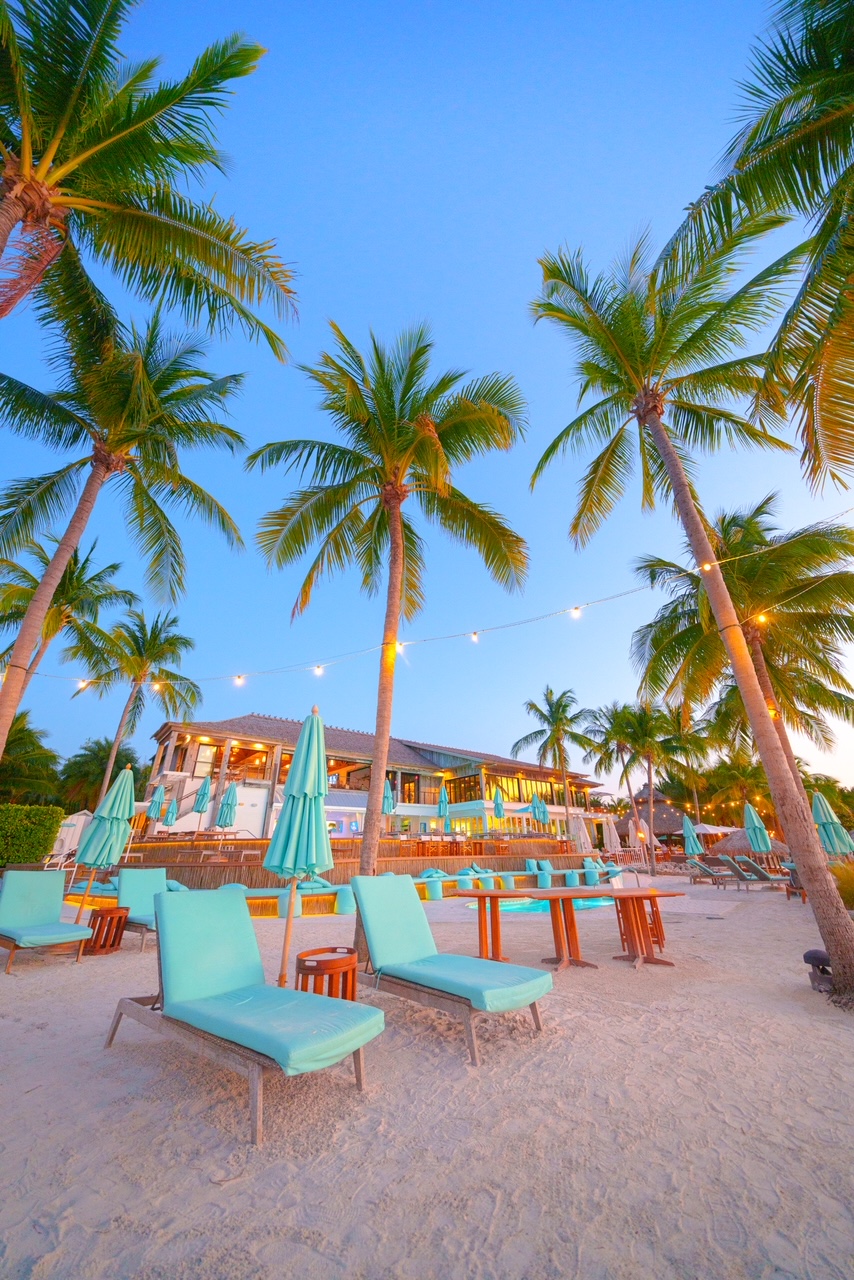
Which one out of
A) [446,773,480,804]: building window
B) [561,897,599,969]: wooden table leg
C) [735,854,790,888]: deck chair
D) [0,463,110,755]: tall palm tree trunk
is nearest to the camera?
[561,897,599,969]: wooden table leg

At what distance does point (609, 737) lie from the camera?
91.7 ft

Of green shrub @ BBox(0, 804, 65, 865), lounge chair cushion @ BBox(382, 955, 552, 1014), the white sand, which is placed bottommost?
the white sand

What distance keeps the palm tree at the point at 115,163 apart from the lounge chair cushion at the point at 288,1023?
19.4ft

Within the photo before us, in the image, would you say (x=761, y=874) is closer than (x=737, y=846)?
Yes

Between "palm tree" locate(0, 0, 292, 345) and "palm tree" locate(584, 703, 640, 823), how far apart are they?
25618 mm

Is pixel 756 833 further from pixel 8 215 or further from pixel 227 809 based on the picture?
pixel 8 215

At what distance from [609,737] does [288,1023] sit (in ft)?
90.8

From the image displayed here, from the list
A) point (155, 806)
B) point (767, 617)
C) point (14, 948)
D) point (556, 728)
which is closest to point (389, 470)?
point (14, 948)

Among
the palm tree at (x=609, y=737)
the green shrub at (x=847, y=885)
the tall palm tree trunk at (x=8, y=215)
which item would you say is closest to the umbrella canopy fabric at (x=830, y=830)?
the green shrub at (x=847, y=885)

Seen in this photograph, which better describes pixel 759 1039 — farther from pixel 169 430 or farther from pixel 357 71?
pixel 357 71

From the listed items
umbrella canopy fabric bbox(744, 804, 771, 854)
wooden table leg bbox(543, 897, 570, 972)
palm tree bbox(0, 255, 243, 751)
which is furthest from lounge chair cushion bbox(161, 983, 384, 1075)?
umbrella canopy fabric bbox(744, 804, 771, 854)

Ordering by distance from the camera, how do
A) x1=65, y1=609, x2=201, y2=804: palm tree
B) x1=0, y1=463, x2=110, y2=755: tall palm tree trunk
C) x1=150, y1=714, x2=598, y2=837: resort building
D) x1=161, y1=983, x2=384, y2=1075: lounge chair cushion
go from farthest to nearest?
x1=150, y1=714, x2=598, y2=837: resort building < x1=65, y1=609, x2=201, y2=804: palm tree < x1=0, y1=463, x2=110, y2=755: tall palm tree trunk < x1=161, y1=983, x2=384, y2=1075: lounge chair cushion

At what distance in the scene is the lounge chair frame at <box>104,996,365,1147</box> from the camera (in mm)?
2488

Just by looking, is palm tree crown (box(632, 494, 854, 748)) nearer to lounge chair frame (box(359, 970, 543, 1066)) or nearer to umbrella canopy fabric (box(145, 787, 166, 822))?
lounge chair frame (box(359, 970, 543, 1066))
